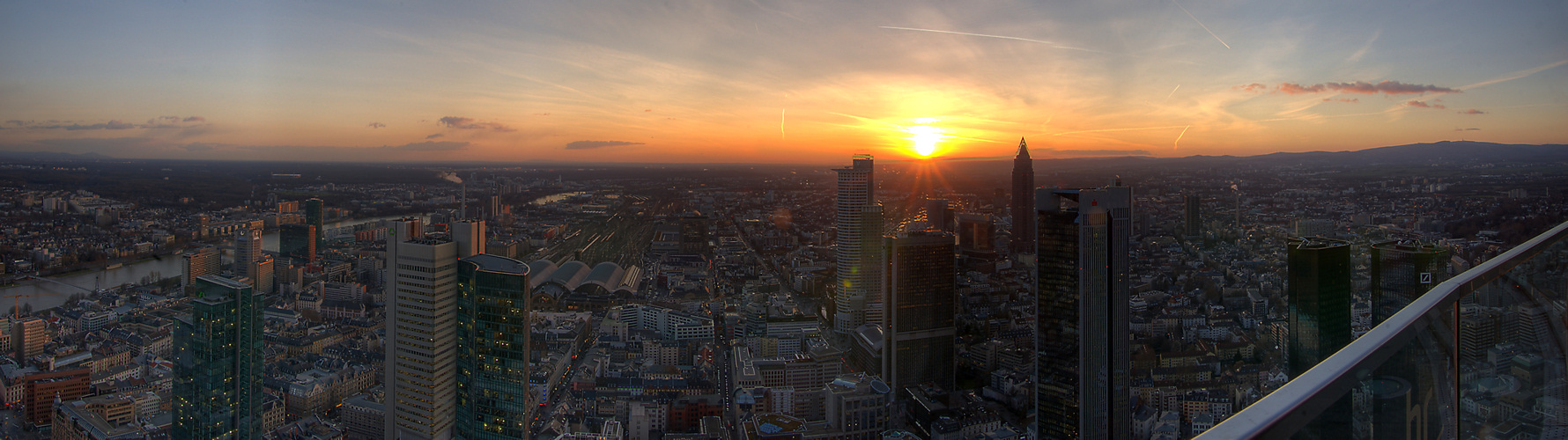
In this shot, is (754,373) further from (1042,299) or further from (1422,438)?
(1422,438)

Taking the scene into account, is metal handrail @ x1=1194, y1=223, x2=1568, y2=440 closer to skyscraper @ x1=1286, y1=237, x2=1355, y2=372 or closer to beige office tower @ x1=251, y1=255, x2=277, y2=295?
skyscraper @ x1=1286, y1=237, x2=1355, y2=372

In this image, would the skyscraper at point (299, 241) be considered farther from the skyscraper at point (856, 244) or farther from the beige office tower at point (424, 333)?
the skyscraper at point (856, 244)

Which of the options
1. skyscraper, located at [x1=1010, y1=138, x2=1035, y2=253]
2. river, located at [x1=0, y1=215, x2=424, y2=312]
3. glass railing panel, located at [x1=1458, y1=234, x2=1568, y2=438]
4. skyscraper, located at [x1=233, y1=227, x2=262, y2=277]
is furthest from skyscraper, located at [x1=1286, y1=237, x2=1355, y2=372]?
skyscraper, located at [x1=233, y1=227, x2=262, y2=277]

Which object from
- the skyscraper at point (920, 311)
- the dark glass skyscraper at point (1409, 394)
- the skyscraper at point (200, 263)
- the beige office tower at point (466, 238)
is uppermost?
the dark glass skyscraper at point (1409, 394)

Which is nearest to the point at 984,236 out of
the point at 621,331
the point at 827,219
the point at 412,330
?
the point at 827,219

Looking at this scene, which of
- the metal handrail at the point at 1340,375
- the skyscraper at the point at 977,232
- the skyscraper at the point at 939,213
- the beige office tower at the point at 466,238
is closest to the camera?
the metal handrail at the point at 1340,375

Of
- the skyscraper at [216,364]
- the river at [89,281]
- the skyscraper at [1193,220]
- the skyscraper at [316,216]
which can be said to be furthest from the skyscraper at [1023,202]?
the skyscraper at [316,216]

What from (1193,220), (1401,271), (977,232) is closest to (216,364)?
(1401,271)
